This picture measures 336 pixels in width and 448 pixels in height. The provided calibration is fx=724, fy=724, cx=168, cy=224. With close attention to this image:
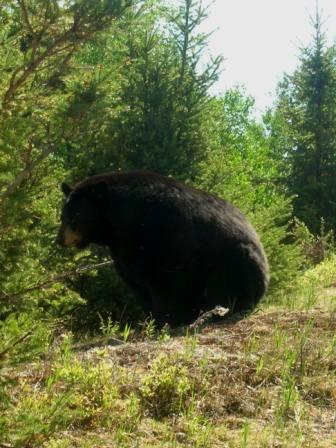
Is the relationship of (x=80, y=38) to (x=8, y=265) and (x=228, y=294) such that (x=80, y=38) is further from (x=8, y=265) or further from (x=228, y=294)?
(x=228, y=294)

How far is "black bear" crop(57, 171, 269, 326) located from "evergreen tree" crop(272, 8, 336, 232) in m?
17.5

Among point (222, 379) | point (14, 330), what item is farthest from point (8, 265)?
point (14, 330)

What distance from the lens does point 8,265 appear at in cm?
652

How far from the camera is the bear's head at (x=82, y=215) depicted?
891 cm

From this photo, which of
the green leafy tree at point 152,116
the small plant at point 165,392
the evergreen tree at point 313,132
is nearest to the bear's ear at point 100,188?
the green leafy tree at point 152,116

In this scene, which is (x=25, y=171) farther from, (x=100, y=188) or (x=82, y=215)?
(x=82, y=215)

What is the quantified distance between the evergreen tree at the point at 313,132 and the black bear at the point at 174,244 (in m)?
17.5

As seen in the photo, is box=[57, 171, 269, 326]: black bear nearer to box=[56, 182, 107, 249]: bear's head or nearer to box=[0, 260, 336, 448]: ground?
box=[56, 182, 107, 249]: bear's head

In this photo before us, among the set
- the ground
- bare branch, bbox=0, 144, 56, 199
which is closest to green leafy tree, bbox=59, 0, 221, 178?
the ground

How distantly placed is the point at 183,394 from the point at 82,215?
4128 millimetres

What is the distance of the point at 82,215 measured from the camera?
8984 millimetres

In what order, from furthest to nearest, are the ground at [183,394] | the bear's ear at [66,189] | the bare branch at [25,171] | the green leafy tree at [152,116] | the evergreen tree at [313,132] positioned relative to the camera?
the evergreen tree at [313,132], the green leafy tree at [152,116], the bear's ear at [66,189], the ground at [183,394], the bare branch at [25,171]

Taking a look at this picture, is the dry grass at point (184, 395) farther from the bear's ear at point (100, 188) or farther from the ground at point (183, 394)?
the bear's ear at point (100, 188)

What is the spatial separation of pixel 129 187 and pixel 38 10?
467cm
